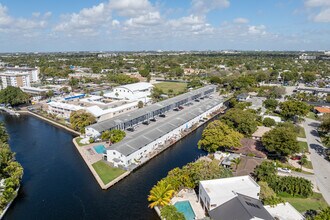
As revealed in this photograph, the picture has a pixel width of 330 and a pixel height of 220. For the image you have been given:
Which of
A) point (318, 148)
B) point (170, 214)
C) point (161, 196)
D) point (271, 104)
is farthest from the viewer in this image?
point (271, 104)

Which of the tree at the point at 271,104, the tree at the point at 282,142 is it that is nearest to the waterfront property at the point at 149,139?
the tree at the point at 282,142

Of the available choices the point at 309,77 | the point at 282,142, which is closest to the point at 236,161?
the point at 282,142

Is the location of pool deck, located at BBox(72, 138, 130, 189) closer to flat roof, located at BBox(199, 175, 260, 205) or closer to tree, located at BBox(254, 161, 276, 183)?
flat roof, located at BBox(199, 175, 260, 205)

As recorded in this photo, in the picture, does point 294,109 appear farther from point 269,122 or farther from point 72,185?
point 72,185

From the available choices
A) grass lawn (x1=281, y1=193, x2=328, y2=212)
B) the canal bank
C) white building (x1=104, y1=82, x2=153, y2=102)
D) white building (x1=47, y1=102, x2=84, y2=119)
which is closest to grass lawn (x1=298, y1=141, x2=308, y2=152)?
grass lawn (x1=281, y1=193, x2=328, y2=212)

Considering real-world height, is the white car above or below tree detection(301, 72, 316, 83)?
below

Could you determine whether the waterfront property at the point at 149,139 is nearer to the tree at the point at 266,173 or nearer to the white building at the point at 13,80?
the tree at the point at 266,173

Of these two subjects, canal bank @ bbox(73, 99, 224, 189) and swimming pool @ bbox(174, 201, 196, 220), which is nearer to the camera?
swimming pool @ bbox(174, 201, 196, 220)
